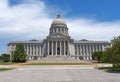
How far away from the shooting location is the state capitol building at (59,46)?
14988 cm

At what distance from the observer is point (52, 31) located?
15938 cm

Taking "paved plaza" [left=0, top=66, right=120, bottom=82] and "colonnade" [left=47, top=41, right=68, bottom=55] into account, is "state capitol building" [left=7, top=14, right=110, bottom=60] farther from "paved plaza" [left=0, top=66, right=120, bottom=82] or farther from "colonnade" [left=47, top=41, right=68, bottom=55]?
"paved plaza" [left=0, top=66, right=120, bottom=82]

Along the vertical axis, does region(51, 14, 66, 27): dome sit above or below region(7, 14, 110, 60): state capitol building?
above

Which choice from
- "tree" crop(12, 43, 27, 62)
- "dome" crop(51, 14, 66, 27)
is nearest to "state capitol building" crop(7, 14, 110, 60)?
"dome" crop(51, 14, 66, 27)

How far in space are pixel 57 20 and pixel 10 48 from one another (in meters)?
43.8

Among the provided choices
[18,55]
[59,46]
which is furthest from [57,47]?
[18,55]

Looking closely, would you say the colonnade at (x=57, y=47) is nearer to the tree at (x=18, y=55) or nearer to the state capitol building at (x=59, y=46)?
the state capitol building at (x=59, y=46)

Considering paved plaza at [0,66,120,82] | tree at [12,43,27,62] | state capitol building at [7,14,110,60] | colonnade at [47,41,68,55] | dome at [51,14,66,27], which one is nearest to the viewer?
paved plaza at [0,66,120,82]

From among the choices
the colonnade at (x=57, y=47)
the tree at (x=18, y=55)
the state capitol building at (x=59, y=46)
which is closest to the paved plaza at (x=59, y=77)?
the tree at (x=18, y=55)

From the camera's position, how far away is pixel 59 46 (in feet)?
493

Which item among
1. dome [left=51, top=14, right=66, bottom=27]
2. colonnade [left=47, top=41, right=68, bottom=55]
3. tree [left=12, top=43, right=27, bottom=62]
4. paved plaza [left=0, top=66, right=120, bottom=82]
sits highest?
dome [left=51, top=14, right=66, bottom=27]

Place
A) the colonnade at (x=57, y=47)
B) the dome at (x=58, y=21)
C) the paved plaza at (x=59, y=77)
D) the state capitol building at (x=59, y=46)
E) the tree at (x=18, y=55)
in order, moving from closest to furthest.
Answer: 1. the paved plaza at (x=59, y=77)
2. the tree at (x=18, y=55)
3. the colonnade at (x=57, y=47)
4. the state capitol building at (x=59, y=46)
5. the dome at (x=58, y=21)

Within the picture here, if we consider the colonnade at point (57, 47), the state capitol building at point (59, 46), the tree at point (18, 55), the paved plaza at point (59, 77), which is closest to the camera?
the paved plaza at point (59, 77)

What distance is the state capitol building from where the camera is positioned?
150m
